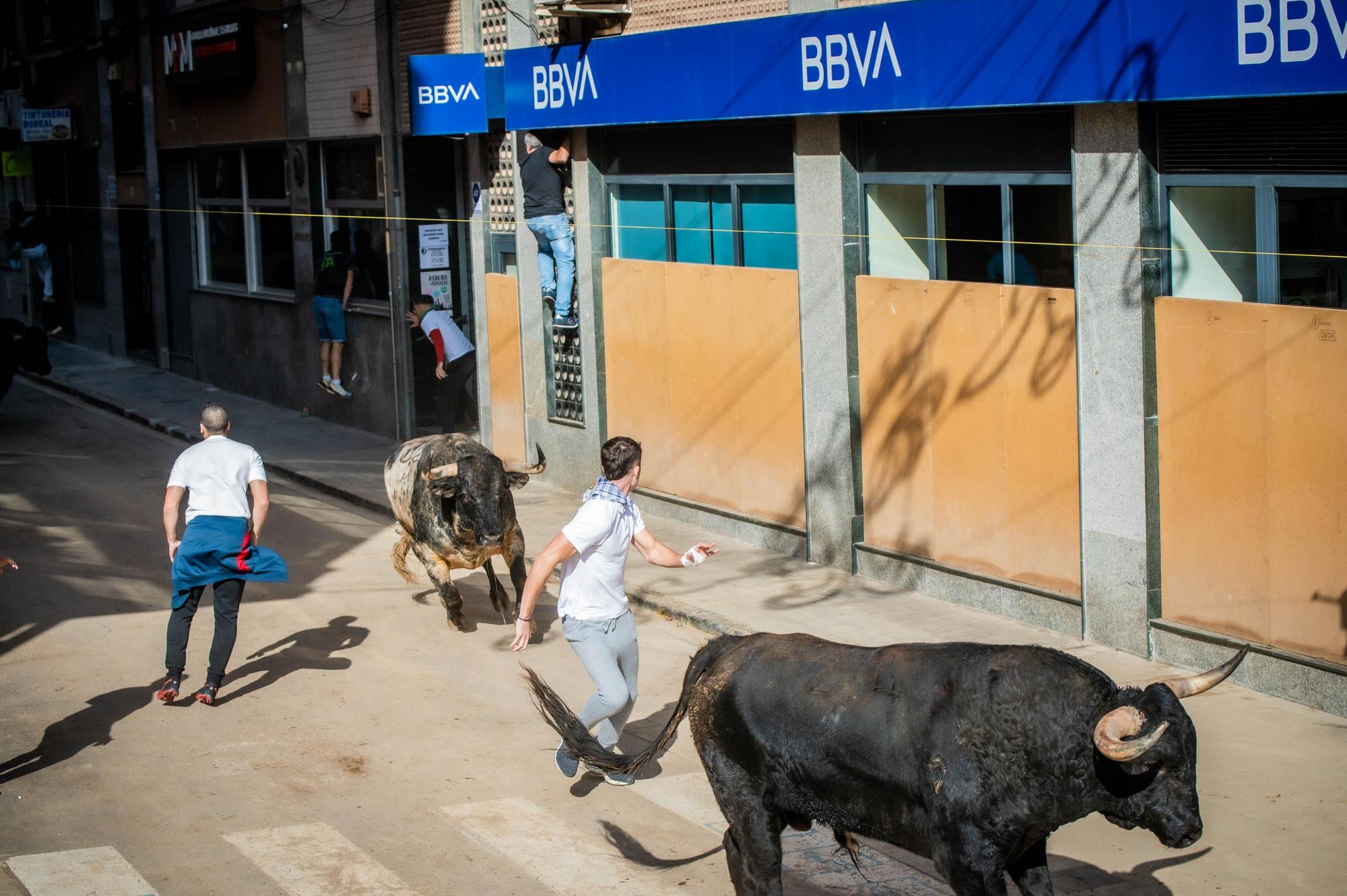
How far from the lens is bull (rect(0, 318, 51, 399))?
20312 mm

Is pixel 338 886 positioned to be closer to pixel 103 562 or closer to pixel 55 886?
pixel 55 886

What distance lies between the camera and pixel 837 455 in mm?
12508

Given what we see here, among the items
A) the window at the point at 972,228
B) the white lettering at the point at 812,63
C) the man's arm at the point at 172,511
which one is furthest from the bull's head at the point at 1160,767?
the white lettering at the point at 812,63

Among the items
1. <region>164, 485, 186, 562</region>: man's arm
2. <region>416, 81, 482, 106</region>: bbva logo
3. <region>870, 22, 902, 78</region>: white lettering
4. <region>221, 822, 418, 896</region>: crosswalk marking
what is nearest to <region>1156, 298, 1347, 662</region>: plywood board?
<region>870, 22, 902, 78</region>: white lettering

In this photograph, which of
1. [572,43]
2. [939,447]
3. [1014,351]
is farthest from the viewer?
[572,43]

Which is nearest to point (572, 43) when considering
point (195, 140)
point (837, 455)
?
point (837, 455)

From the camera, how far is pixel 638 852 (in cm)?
742

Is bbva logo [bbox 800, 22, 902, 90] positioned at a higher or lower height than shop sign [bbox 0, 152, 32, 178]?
lower

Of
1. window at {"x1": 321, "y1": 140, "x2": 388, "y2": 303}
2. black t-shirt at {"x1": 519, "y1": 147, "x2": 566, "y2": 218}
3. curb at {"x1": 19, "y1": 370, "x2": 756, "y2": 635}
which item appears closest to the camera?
curb at {"x1": 19, "y1": 370, "x2": 756, "y2": 635}

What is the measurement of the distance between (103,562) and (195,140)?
41.2ft

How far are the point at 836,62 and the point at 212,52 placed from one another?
1414 cm

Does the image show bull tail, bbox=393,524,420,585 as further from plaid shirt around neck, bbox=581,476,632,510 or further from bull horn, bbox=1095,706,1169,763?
bull horn, bbox=1095,706,1169,763

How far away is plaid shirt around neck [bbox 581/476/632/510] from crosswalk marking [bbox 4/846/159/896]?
9.04 ft

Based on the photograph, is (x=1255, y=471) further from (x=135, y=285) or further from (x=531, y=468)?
(x=135, y=285)
